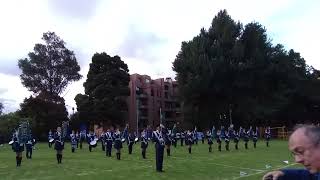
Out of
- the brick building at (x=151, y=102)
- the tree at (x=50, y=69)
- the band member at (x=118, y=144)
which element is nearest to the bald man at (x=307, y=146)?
the band member at (x=118, y=144)

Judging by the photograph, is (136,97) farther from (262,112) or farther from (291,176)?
(291,176)

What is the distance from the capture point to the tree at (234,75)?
77.9 metres

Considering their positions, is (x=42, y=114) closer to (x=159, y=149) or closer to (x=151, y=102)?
(x=151, y=102)

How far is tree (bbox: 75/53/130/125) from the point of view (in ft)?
274

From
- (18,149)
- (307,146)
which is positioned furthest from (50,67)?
(307,146)

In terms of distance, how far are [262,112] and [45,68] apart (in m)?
36.9

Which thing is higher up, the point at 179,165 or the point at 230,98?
the point at 230,98

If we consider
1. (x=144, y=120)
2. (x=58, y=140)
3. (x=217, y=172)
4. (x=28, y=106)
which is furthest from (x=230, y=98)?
(x=217, y=172)

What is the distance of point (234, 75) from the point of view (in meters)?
79.0

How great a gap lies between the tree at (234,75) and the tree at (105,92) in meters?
10.3

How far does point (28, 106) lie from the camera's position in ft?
273

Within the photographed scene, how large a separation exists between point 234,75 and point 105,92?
20868 mm

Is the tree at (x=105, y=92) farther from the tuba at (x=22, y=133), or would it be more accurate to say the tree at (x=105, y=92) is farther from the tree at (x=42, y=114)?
the tuba at (x=22, y=133)

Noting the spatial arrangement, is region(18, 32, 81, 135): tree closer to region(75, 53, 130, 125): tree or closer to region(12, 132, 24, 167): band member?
region(75, 53, 130, 125): tree
